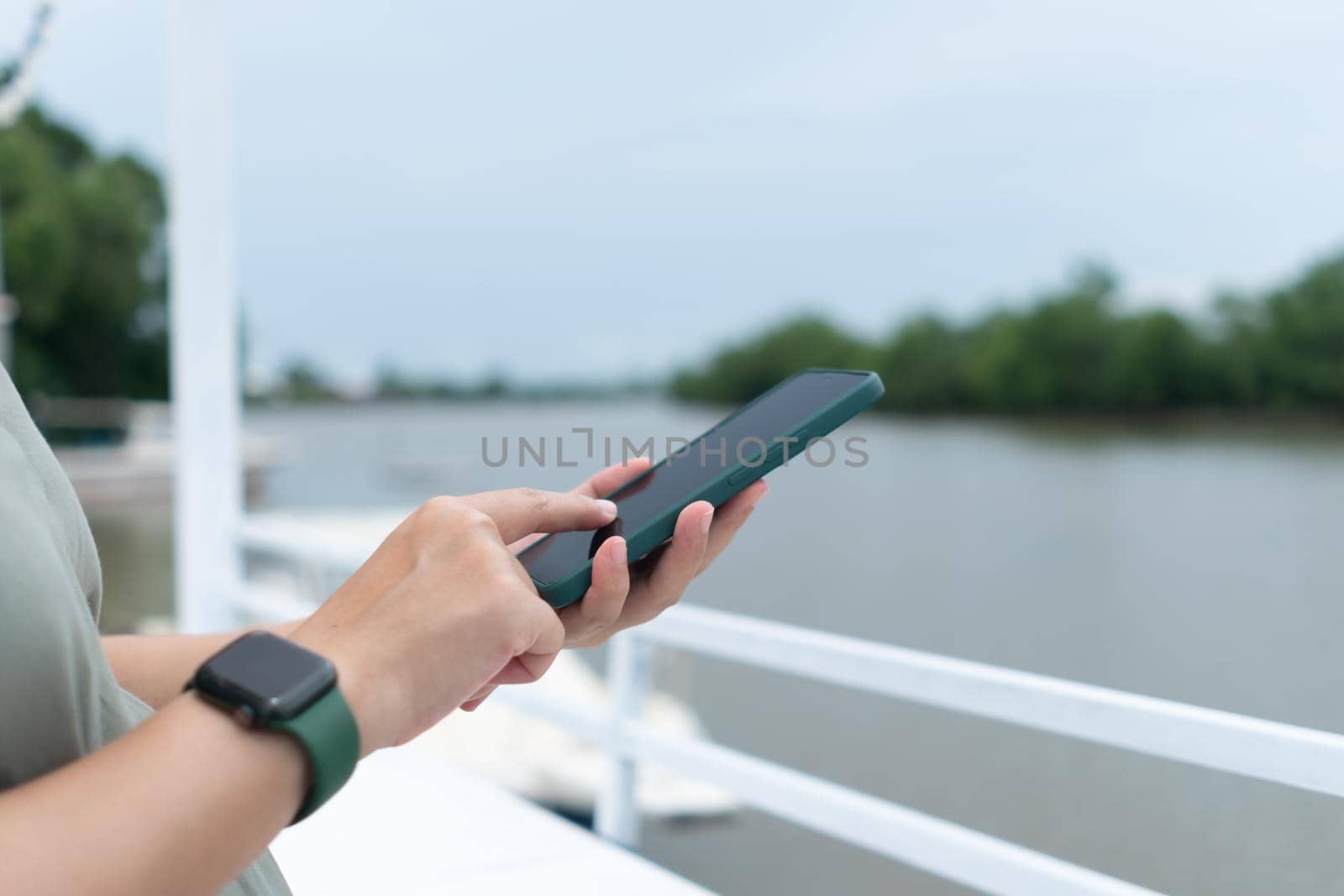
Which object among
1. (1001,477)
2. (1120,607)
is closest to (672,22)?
(1001,477)

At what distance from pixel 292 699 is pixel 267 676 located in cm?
1

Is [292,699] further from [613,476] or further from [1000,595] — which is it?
[1000,595]

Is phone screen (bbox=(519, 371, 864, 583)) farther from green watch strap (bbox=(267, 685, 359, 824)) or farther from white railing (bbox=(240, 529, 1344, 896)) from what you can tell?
white railing (bbox=(240, 529, 1344, 896))

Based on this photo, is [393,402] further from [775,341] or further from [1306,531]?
[1306,531]

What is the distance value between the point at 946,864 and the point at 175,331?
77.3 inches

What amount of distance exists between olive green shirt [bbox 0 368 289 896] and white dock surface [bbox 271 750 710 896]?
2.36 ft

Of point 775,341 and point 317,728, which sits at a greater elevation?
point 317,728

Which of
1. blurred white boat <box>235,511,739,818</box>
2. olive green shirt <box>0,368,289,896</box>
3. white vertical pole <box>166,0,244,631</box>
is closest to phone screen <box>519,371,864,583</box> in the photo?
olive green shirt <box>0,368,289,896</box>

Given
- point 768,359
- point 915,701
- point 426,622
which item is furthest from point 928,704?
point 768,359

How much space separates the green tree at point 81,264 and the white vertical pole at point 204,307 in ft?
37.4

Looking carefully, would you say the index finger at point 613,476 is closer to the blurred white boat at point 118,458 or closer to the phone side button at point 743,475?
the phone side button at point 743,475

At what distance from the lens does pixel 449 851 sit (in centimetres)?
120

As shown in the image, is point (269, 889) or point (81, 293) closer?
point (269, 889)

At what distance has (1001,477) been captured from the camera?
28.3 m
